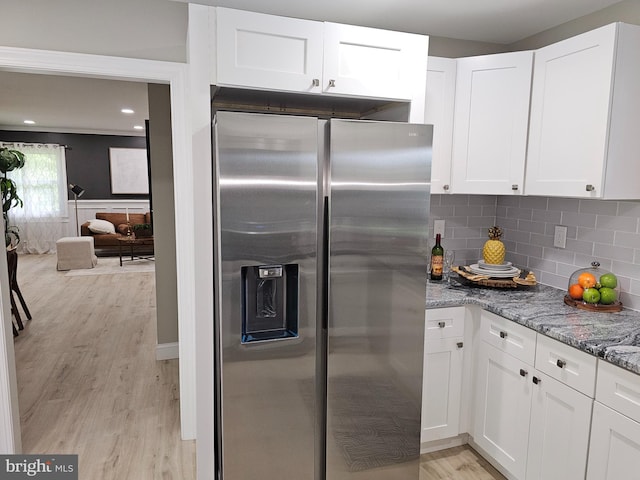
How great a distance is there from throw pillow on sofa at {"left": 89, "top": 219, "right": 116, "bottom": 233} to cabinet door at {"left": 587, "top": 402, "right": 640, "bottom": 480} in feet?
27.7

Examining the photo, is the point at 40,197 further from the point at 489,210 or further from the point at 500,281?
the point at 500,281

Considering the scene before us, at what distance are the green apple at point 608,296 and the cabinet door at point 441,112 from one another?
3.13 feet

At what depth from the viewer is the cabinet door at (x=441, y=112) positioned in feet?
8.29

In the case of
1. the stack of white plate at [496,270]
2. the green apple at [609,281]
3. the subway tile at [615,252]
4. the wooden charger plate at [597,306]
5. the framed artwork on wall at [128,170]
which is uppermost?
the framed artwork on wall at [128,170]

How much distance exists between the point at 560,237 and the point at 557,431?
1.15 m

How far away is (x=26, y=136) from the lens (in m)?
8.64

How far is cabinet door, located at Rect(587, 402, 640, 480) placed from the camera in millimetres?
1578

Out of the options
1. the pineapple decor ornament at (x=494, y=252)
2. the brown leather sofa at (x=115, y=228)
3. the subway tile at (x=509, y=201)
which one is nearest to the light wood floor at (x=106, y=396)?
the pineapple decor ornament at (x=494, y=252)

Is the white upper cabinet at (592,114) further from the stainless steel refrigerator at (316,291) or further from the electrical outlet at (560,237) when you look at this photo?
the stainless steel refrigerator at (316,291)

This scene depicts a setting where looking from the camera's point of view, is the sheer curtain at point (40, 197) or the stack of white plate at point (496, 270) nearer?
the stack of white plate at point (496, 270)

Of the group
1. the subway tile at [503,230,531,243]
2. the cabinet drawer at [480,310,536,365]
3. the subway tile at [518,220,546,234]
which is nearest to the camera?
the cabinet drawer at [480,310,536,365]

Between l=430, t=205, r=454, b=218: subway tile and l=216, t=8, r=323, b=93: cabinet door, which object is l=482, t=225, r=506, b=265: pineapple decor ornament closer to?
l=430, t=205, r=454, b=218: subway tile

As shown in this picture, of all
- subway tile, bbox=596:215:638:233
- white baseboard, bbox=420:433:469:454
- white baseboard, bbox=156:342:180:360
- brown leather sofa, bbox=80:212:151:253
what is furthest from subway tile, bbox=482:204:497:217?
brown leather sofa, bbox=80:212:151:253

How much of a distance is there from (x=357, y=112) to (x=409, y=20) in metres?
0.60
